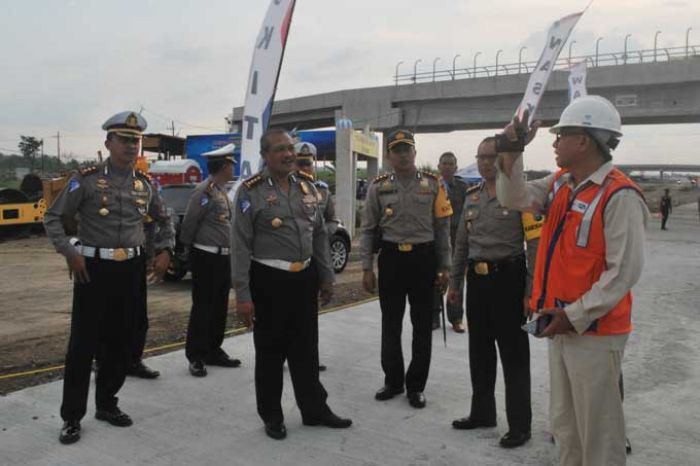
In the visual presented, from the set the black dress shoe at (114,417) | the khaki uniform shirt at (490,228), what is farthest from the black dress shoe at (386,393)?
the black dress shoe at (114,417)

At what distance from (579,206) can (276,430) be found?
225cm

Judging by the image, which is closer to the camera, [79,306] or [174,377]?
[79,306]

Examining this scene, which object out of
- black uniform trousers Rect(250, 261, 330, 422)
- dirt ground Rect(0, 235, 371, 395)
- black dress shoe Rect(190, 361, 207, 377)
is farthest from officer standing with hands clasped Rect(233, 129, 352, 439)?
dirt ground Rect(0, 235, 371, 395)

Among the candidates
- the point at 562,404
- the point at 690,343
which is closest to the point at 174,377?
the point at 562,404

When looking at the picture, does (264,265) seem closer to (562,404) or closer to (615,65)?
(562,404)

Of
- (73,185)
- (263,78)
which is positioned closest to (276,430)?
(73,185)

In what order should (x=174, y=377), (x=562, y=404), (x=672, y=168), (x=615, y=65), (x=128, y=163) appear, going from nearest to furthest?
(x=562, y=404) < (x=128, y=163) < (x=174, y=377) < (x=615, y=65) < (x=672, y=168)

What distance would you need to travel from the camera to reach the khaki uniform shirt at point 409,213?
170 inches

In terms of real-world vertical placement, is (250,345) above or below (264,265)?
below

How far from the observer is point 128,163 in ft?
13.0

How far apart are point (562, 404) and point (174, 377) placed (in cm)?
316

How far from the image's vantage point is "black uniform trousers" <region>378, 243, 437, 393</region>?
169 inches

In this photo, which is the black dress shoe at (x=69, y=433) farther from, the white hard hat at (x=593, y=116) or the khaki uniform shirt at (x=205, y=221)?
the white hard hat at (x=593, y=116)

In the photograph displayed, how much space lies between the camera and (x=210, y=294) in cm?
517
